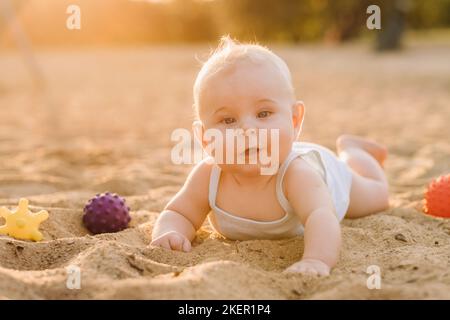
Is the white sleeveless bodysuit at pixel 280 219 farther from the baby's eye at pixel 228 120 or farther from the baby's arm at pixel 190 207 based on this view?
the baby's eye at pixel 228 120

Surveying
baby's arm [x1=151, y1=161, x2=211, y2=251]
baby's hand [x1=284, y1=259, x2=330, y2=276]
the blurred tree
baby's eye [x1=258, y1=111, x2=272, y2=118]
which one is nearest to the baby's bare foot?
baby's arm [x1=151, y1=161, x2=211, y2=251]

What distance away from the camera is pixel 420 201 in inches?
129

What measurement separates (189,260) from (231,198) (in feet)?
1.41

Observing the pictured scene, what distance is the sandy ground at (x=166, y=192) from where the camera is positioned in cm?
191

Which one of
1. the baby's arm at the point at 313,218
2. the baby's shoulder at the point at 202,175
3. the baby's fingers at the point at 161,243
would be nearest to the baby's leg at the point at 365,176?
the baby's arm at the point at 313,218

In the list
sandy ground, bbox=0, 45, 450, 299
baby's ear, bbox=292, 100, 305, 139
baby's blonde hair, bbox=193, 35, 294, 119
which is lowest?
sandy ground, bbox=0, 45, 450, 299

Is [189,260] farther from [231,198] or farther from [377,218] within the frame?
[377,218]

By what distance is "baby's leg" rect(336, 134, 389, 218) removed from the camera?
309cm

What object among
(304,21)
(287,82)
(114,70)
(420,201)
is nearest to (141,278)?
(287,82)

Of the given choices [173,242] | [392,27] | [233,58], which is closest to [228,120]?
[233,58]

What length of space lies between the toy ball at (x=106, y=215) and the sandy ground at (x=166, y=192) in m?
0.06

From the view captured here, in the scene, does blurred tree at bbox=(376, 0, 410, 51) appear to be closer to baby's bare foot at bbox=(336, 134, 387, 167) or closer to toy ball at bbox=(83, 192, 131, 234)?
baby's bare foot at bbox=(336, 134, 387, 167)

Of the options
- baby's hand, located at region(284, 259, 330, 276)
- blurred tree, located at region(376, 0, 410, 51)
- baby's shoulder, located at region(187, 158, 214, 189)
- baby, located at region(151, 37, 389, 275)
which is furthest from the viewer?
blurred tree, located at region(376, 0, 410, 51)

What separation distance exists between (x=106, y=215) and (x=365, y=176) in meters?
1.36
